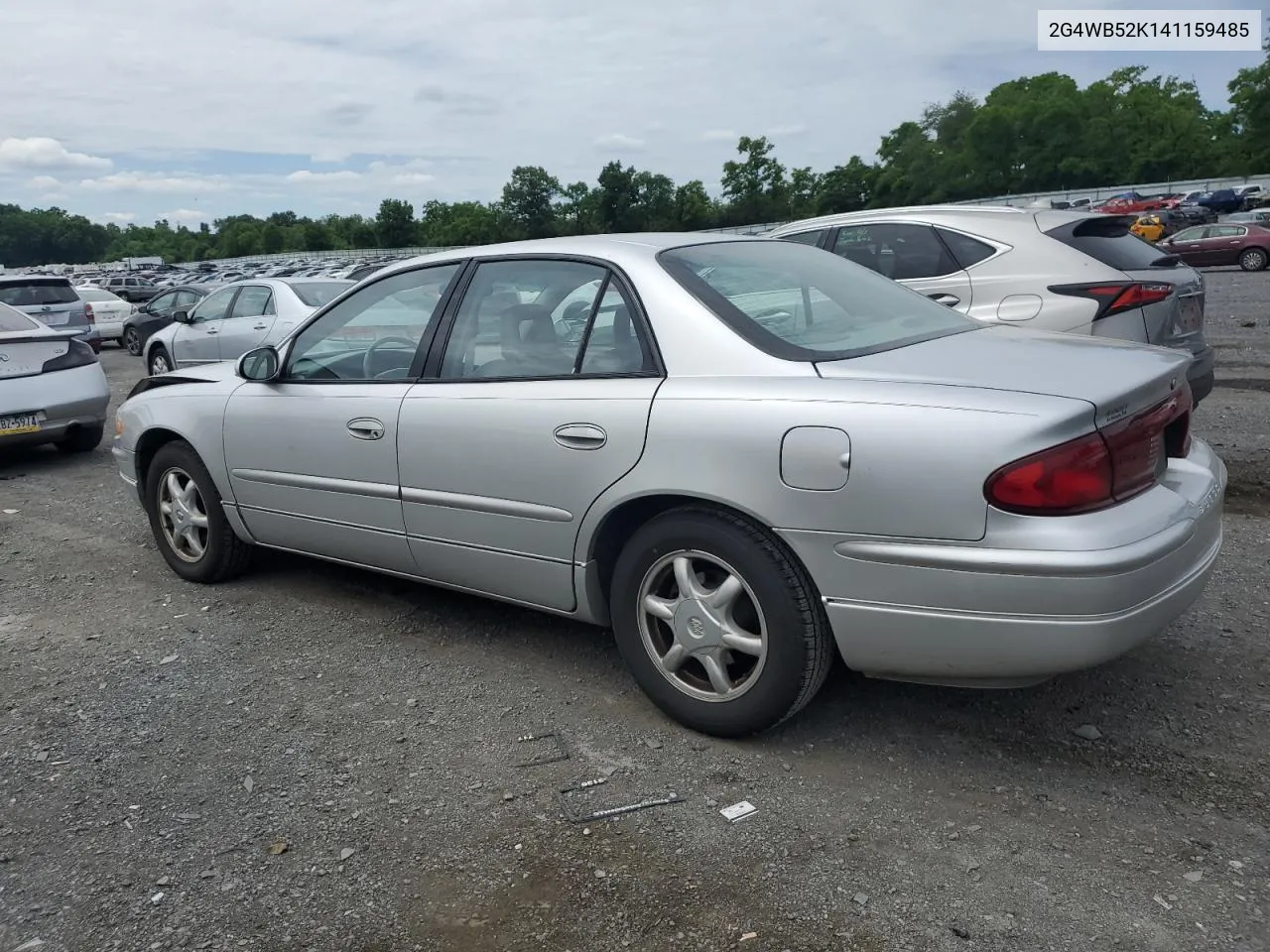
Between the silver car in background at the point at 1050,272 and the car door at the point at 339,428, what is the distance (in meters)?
3.07

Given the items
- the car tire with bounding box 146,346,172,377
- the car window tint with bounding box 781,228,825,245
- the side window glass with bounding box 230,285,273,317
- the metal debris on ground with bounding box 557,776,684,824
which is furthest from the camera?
the car tire with bounding box 146,346,172,377

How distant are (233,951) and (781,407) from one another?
77.9 inches

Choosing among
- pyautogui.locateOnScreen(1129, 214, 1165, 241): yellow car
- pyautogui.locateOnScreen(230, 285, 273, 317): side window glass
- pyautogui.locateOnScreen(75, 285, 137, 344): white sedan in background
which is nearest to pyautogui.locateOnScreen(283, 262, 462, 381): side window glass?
pyautogui.locateOnScreen(230, 285, 273, 317): side window glass

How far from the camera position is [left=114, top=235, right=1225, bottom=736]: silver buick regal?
2.72 meters

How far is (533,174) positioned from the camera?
4094 inches

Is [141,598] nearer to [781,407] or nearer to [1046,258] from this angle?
[781,407]

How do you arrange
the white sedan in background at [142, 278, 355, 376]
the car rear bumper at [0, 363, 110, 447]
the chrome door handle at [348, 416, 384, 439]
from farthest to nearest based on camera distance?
the white sedan in background at [142, 278, 355, 376] < the car rear bumper at [0, 363, 110, 447] < the chrome door handle at [348, 416, 384, 439]

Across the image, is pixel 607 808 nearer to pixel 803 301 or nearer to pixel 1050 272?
Result: pixel 803 301

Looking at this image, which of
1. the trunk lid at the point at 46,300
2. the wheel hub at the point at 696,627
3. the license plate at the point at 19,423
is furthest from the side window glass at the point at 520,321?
the trunk lid at the point at 46,300

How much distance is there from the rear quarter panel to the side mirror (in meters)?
2.16

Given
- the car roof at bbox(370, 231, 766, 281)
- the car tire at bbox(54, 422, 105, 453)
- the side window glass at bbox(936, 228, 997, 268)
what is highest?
the car roof at bbox(370, 231, 766, 281)

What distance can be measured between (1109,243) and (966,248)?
0.82 meters

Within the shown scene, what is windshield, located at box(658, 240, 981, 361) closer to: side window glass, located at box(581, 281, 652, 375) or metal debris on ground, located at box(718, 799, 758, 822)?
side window glass, located at box(581, 281, 652, 375)

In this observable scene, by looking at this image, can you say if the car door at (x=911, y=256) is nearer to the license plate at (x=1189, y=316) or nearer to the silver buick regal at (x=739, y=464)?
the license plate at (x=1189, y=316)
